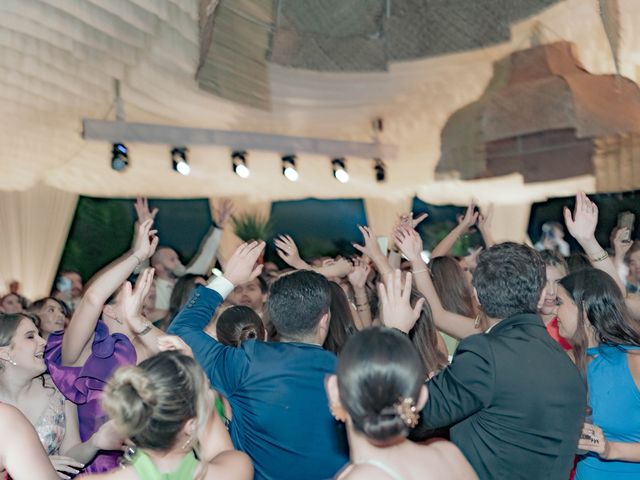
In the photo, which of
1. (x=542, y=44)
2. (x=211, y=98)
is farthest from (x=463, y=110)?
(x=211, y=98)

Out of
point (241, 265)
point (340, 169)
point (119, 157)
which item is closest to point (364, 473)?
point (241, 265)

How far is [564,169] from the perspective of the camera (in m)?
8.45

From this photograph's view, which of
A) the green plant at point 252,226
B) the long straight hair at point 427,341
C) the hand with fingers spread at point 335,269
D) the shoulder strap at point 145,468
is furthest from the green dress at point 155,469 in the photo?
the green plant at point 252,226

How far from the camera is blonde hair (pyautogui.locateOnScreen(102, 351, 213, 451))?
69.4 inches

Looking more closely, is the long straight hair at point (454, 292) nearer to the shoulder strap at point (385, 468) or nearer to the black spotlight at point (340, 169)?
the shoulder strap at point (385, 468)

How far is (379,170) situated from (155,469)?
293 inches

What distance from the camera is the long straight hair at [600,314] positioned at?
2814 millimetres

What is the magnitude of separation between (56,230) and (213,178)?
1.61 meters

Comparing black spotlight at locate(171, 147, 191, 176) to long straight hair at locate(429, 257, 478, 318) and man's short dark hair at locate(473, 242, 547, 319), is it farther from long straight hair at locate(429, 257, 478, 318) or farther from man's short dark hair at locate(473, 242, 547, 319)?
man's short dark hair at locate(473, 242, 547, 319)

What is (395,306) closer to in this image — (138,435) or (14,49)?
(138,435)

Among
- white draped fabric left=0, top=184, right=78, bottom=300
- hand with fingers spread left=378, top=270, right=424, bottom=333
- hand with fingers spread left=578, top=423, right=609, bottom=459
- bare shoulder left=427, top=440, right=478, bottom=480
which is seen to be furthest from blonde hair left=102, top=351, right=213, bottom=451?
white draped fabric left=0, top=184, right=78, bottom=300

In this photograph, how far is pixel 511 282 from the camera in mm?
2275

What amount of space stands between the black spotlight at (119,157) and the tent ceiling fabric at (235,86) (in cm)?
32

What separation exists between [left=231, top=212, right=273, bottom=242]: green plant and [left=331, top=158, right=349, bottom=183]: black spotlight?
0.84m
